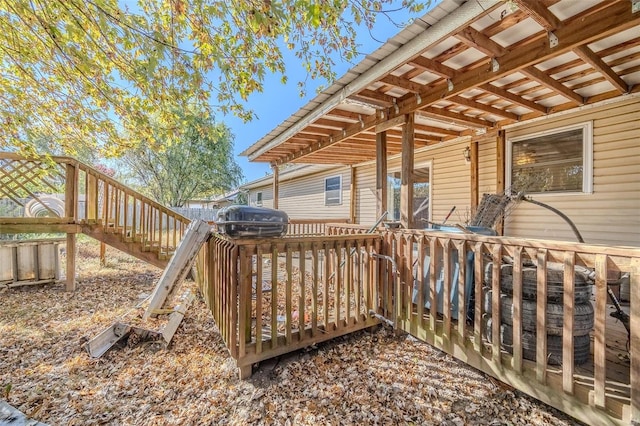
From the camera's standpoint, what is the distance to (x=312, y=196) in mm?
11438

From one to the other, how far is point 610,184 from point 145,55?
19.1ft

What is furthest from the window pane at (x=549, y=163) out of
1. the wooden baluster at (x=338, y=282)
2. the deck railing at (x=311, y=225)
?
the deck railing at (x=311, y=225)

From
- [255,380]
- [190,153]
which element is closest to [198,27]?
[255,380]

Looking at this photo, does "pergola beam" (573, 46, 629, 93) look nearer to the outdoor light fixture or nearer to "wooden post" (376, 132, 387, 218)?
the outdoor light fixture

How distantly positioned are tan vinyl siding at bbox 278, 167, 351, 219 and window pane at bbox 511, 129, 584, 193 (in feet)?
16.8

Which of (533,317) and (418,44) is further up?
(418,44)

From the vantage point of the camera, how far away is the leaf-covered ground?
6.64ft

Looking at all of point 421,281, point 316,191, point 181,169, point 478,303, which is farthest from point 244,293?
point 181,169

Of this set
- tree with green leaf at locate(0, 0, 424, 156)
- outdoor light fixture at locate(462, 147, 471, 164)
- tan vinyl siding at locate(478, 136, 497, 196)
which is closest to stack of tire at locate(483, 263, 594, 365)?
tree with green leaf at locate(0, 0, 424, 156)

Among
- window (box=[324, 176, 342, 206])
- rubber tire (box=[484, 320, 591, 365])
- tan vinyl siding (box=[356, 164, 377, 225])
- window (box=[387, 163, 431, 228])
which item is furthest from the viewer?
window (box=[324, 176, 342, 206])

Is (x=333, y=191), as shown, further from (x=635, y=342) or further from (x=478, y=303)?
(x=635, y=342)

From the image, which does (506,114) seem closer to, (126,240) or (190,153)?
(126,240)

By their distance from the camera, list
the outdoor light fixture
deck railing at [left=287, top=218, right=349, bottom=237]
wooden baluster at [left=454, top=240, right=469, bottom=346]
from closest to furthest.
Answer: wooden baluster at [left=454, top=240, right=469, bottom=346]
the outdoor light fixture
deck railing at [left=287, top=218, right=349, bottom=237]

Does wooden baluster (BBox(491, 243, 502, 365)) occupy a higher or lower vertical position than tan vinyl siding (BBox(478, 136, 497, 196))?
lower
